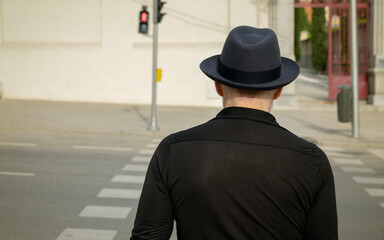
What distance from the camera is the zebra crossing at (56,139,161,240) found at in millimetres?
5473

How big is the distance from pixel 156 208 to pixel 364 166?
8487 mm

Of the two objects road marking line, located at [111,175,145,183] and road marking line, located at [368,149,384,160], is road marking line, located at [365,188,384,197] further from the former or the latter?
road marking line, located at [111,175,145,183]

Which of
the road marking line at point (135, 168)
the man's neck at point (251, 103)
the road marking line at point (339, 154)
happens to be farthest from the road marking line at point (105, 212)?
the road marking line at point (339, 154)

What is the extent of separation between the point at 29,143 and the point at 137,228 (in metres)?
10.2

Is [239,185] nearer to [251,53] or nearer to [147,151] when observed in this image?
[251,53]

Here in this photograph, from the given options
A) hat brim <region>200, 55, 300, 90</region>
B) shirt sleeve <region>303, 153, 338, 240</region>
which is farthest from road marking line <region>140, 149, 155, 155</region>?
shirt sleeve <region>303, 153, 338, 240</region>

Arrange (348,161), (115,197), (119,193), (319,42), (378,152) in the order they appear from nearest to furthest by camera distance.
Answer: (115,197) < (119,193) < (348,161) < (378,152) < (319,42)

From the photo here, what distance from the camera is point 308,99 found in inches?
864

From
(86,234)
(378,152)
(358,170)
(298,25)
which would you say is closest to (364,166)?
(358,170)

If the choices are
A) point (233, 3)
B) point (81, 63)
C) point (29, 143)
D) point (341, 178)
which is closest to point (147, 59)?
point (81, 63)

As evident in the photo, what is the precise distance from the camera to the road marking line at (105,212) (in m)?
6.17

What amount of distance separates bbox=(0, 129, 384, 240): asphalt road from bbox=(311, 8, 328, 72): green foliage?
24785mm

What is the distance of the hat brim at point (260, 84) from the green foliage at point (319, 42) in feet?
113

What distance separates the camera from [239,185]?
1.84m
